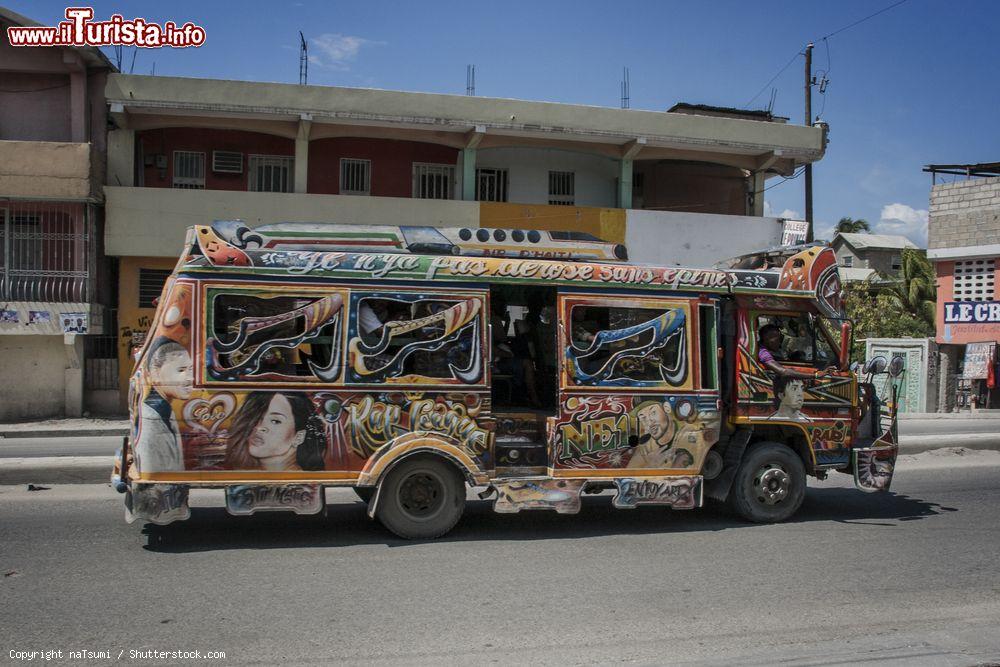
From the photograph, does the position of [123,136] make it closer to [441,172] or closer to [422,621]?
[441,172]

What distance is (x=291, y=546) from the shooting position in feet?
23.4

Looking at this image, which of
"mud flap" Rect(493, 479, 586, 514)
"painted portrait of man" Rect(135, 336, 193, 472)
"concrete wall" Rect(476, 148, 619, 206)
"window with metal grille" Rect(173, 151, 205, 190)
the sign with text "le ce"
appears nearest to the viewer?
"painted portrait of man" Rect(135, 336, 193, 472)

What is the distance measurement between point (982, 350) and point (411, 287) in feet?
74.3

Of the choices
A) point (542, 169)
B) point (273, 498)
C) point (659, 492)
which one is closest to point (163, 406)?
point (273, 498)

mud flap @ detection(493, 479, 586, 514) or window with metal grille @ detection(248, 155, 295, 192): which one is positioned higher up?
window with metal grille @ detection(248, 155, 295, 192)

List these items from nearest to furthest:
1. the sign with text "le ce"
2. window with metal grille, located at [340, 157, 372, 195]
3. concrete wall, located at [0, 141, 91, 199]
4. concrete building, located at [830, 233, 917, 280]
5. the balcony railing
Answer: concrete wall, located at [0, 141, 91, 199]
the balcony railing
window with metal grille, located at [340, 157, 372, 195]
the sign with text "le ce"
concrete building, located at [830, 233, 917, 280]

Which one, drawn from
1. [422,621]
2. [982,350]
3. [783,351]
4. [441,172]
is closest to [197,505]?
[422,621]

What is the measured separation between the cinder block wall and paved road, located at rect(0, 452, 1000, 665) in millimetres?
19911

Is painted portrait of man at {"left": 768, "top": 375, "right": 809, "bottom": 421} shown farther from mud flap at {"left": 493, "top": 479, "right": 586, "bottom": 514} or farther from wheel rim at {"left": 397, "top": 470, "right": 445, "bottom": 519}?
wheel rim at {"left": 397, "top": 470, "right": 445, "bottom": 519}

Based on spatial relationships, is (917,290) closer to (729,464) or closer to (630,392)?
(729,464)

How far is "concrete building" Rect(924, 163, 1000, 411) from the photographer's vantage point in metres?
24.3

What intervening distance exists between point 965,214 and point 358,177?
61.9 feet

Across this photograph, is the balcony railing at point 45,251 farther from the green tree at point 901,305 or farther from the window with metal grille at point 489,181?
the green tree at point 901,305

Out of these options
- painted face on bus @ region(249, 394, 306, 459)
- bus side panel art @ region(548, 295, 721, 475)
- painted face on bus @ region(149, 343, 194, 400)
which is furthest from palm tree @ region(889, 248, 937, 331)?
painted face on bus @ region(149, 343, 194, 400)
